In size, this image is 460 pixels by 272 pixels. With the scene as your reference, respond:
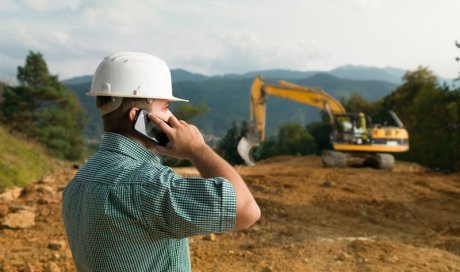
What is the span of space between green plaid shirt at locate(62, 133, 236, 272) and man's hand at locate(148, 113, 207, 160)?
7cm

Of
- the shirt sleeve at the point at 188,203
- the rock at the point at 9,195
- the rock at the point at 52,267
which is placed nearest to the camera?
the shirt sleeve at the point at 188,203

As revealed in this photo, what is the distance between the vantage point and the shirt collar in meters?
1.53

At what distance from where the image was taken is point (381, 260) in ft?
17.6

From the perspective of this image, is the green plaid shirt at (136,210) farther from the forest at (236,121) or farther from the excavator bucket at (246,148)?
the forest at (236,121)

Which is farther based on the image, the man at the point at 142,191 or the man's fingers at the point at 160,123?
the man's fingers at the point at 160,123

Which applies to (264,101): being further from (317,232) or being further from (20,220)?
(20,220)

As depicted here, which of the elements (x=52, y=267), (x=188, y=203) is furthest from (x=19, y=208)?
(x=188, y=203)

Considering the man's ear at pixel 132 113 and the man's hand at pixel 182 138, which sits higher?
the man's ear at pixel 132 113

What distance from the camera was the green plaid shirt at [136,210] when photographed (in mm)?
1353

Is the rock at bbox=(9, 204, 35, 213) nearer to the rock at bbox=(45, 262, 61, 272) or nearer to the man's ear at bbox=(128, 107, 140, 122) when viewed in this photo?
the rock at bbox=(45, 262, 61, 272)

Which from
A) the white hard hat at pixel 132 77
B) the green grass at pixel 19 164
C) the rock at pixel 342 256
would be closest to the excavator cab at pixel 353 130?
the green grass at pixel 19 164

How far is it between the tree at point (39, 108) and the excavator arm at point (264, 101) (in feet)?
54.7

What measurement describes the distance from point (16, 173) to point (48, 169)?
3019mm

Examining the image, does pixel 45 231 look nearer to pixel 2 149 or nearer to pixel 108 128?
pixel 108 128
